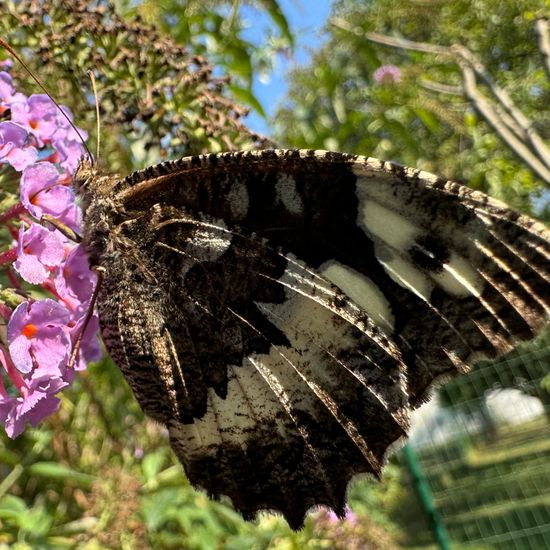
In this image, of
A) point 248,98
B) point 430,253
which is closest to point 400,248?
point 430,253

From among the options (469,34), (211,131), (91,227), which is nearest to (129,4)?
(211,131)

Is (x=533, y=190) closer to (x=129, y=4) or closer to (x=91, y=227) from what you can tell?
(x=129, y=4)

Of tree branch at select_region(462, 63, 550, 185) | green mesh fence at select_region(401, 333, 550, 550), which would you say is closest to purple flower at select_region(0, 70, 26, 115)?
tree branch at select_region(462, 63, 550, 185)

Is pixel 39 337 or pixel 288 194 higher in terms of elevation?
pixel 288 194

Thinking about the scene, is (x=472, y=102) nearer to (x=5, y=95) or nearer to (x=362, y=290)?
(x=362, y=290)

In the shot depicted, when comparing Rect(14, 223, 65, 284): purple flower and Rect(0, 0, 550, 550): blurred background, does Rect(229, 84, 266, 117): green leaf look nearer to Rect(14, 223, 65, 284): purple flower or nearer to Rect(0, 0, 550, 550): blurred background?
Rect(0, 0, 550, 550): blurred background
